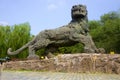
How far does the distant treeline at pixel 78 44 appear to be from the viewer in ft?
133

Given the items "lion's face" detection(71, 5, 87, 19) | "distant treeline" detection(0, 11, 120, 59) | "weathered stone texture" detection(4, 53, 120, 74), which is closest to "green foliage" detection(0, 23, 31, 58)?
"distant treeline" detection(0, 11, 120, 59)

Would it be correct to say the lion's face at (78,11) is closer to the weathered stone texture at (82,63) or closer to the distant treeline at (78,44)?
the weathered stone texture at (82,63)

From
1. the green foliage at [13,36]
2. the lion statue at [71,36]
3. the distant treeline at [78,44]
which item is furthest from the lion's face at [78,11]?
the green foliage at [13,36]

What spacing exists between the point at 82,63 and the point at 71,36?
2.62 m

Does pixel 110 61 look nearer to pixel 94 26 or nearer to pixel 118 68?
pixel 118 68

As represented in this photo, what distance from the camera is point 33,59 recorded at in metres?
A: 17.3

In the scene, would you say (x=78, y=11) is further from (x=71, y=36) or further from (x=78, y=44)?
(x=78, y=44)

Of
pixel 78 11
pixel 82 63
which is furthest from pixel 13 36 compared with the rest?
pixel 82 63

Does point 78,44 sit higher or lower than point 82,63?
higher

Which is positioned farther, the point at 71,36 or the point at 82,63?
the point at 71,36

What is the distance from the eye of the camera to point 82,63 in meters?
14.9

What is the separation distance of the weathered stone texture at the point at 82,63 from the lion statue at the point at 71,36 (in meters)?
1.67

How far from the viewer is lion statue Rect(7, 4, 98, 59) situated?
1699cm

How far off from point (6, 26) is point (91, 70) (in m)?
33.0
